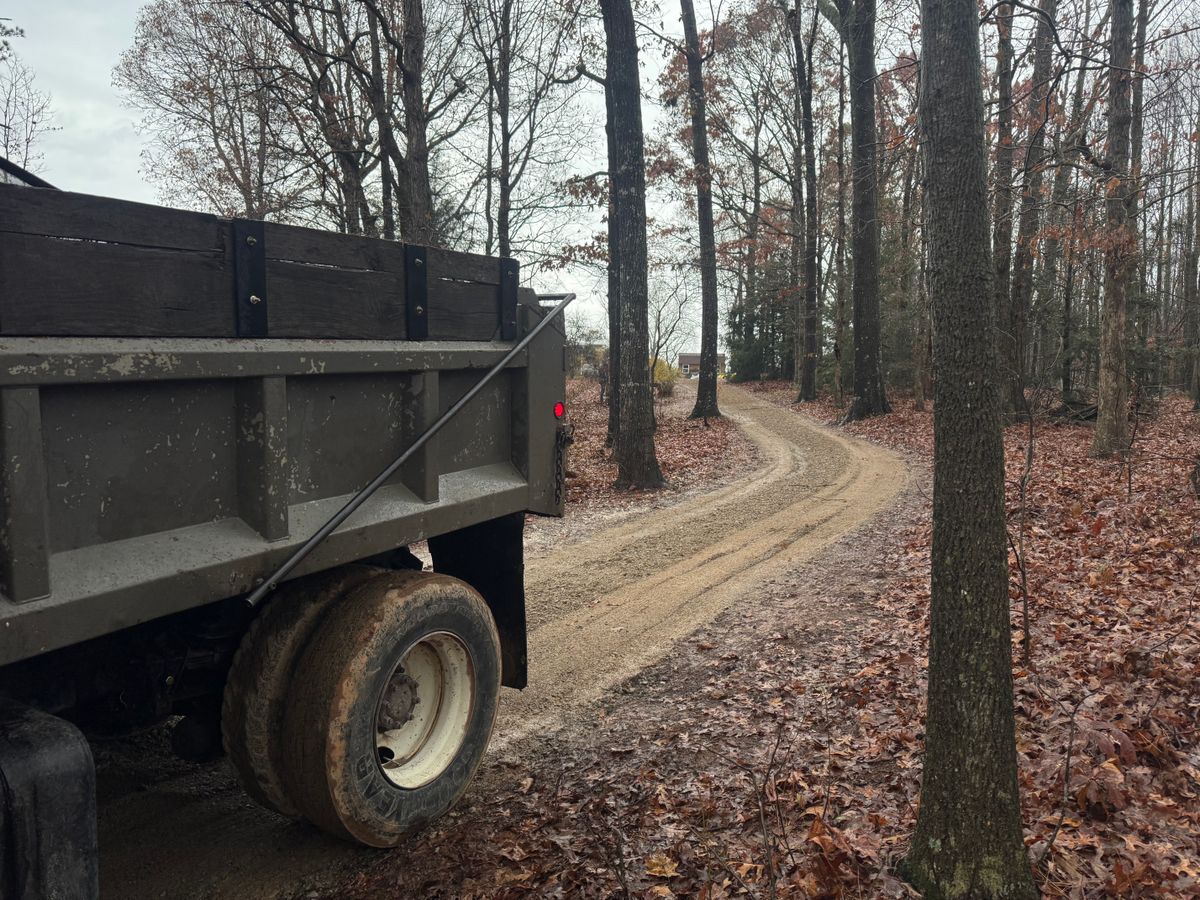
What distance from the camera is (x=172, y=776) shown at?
4043mm

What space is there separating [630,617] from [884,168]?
18.3 meters

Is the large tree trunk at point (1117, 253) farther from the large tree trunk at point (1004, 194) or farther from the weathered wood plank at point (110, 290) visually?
the weathered wood plank at point (110, 290)

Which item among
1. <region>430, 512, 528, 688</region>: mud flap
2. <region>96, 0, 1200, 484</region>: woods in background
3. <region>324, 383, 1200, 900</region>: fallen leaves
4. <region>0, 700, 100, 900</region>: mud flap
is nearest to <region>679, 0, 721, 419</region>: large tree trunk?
<region>96, 0, 1200, 484</region>: woods in background

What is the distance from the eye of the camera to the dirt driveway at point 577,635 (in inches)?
132

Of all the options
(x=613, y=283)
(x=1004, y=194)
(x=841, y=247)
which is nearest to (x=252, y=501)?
(x=613, y=283)

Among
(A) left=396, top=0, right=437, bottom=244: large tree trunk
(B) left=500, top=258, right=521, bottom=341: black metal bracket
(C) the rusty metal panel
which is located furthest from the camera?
(A) left=396, top=0, right=437, bottom=244: large tree trunk

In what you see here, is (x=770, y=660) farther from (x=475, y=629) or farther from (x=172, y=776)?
(x=172, y=776)

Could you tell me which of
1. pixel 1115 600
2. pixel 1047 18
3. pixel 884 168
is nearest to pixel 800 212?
pixel 884 168

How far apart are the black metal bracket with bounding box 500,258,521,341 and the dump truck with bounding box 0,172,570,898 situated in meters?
0.01

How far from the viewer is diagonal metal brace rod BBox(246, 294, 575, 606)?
2801mm

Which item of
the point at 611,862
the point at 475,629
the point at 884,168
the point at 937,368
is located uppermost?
the point at 884,168

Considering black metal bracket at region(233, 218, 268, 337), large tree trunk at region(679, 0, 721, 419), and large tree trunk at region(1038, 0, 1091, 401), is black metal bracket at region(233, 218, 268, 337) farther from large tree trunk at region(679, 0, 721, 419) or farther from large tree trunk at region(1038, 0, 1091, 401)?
large tree trunk at region(679, 0, 721, 419)

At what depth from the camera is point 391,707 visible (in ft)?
11.0

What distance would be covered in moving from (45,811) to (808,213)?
1136 inches
